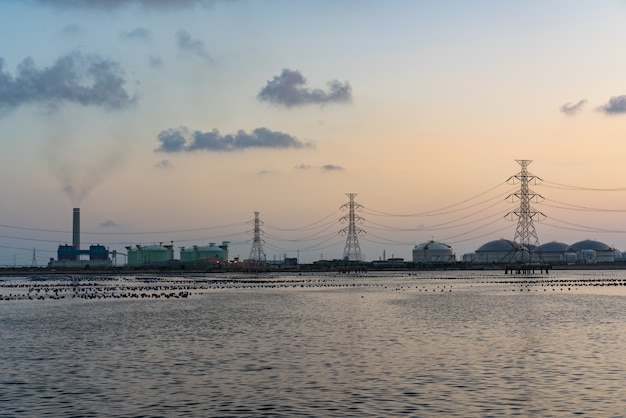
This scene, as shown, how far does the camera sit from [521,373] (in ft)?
107

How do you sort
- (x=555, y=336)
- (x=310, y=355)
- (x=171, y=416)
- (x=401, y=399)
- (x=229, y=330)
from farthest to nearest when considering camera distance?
(x=229, y=330) → (x=555, y=336) → (x=310, y=355) → (x=401, y=399) → (x=171, y=416)

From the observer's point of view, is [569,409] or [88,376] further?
[88,376]

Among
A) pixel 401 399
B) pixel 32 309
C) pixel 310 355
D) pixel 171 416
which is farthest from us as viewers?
pixel 32 309

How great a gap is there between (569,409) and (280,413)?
406 inches

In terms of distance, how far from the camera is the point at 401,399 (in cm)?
2759

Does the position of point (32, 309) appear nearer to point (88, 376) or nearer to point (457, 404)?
point (88, 376)

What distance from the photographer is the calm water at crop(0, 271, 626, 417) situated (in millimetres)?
26734

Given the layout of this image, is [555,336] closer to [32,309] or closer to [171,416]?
[171,416]

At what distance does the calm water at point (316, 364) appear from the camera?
1053 inches

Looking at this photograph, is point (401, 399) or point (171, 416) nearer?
point (171, 416)

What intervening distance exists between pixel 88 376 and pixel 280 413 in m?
12.1

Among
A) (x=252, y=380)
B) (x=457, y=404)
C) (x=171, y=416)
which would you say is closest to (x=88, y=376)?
(x=252, y=380)

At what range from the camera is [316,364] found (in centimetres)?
3622

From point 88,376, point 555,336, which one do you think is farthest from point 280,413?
point 555,336
